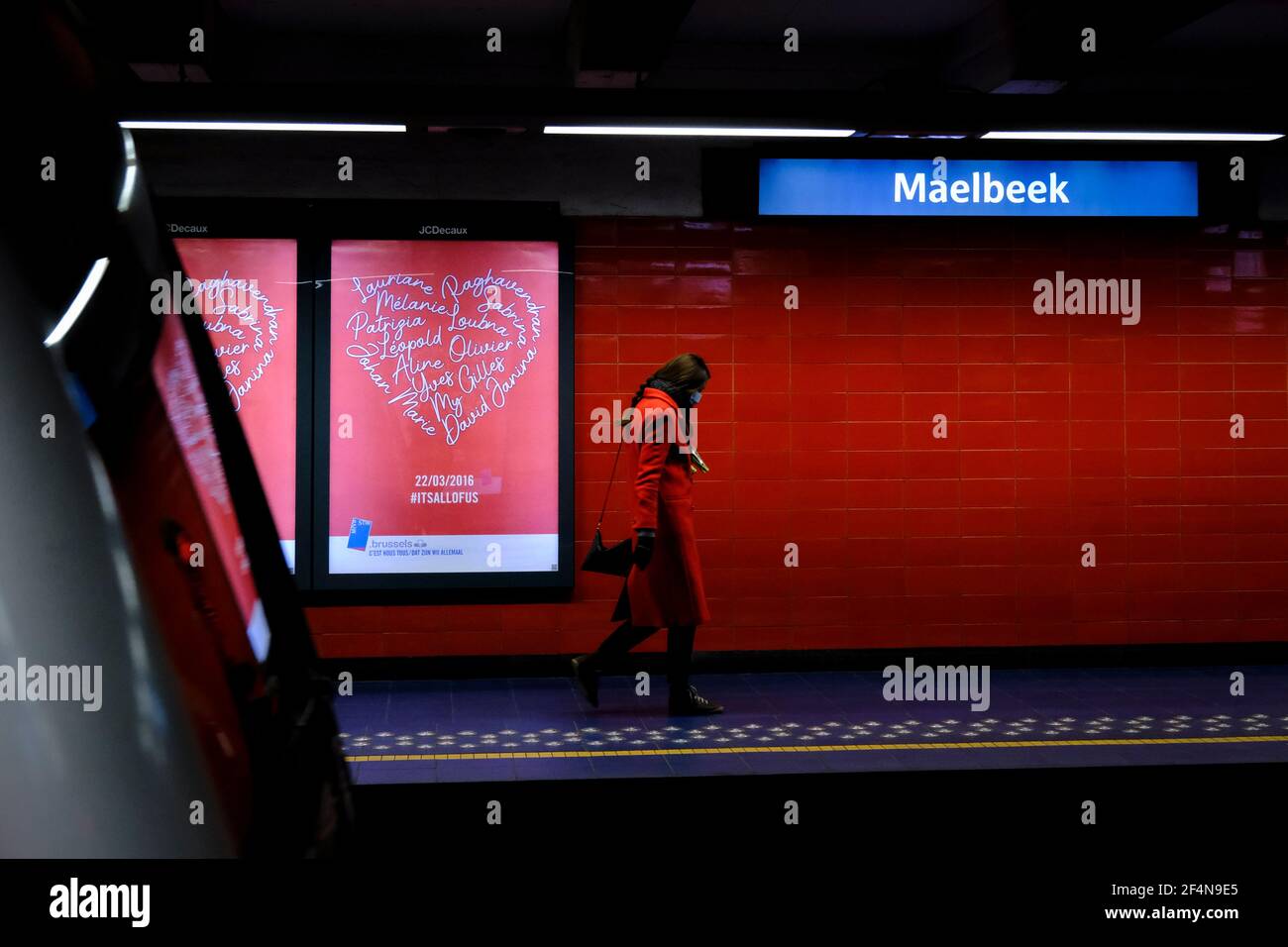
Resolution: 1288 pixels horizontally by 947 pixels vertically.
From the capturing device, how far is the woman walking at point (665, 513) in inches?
242

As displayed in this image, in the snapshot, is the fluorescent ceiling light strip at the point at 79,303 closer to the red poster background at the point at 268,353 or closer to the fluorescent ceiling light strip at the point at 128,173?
the fluorescent ceiling light strip at the point at 128,173

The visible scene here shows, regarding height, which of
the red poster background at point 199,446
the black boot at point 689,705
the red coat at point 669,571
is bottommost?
the black boot at point 689,705

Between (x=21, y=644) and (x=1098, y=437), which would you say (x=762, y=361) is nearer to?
(x=1098, y=437)

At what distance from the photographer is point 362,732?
6.07 meters

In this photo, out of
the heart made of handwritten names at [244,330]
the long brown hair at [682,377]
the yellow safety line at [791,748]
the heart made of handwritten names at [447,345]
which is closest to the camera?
the yellow safety line at [791,748]

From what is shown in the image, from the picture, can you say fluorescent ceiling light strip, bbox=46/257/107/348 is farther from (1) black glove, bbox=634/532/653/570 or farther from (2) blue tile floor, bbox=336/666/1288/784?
(1) black glove, bbox=634/532/653/570

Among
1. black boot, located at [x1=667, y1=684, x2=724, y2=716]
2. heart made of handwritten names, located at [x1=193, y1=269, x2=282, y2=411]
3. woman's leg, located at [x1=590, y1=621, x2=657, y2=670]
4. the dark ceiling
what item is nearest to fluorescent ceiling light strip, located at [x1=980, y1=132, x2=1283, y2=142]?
the dark ceiling

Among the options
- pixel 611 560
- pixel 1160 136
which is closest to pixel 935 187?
pixel 1160 136

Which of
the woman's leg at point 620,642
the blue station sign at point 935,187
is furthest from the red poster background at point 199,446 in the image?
the blue station sign at point 935,187

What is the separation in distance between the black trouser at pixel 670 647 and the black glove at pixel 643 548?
0.43m

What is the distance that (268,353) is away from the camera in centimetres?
753

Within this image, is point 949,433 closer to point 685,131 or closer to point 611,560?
point 611,560
